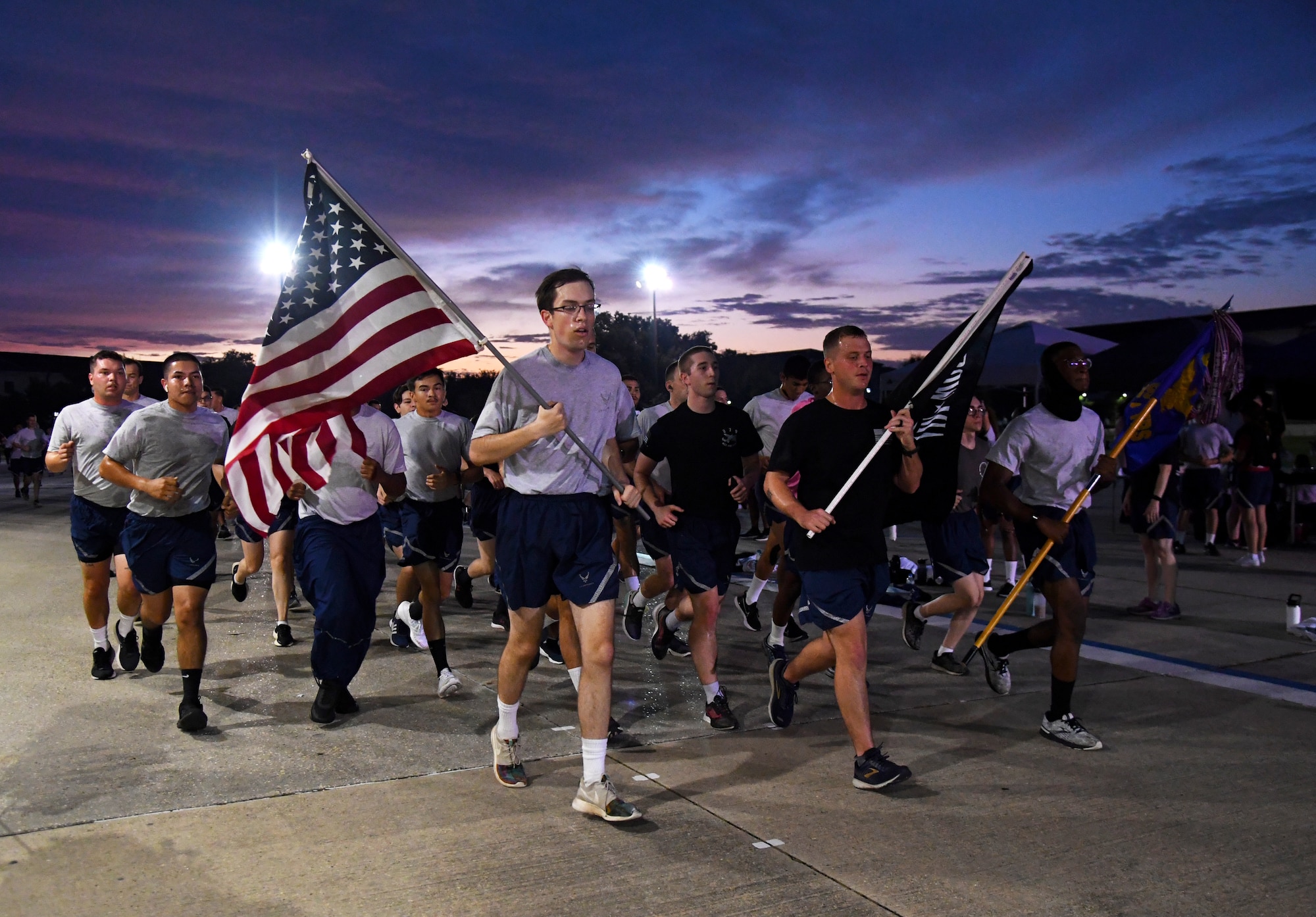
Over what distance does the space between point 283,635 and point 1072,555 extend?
544 cm

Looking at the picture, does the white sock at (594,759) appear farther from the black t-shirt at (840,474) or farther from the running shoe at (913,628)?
the running shoe at (913,628)

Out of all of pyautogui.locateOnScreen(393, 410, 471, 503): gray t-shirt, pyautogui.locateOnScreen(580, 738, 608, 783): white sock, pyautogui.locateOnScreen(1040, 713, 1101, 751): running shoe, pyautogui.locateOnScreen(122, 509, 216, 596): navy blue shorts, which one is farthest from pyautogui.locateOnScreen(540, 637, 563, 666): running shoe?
pyautogui.locateOnScreen(1040, 713, 1101, 751): running shoe

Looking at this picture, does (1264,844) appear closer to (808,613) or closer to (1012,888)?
(1012,888)

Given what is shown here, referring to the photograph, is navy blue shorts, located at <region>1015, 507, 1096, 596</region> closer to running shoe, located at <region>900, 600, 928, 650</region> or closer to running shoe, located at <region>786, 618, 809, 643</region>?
running shoe, located at <region>900, 600, 928, 650</region>

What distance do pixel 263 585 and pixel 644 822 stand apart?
7.76m

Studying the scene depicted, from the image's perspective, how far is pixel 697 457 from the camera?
5926 millimetres

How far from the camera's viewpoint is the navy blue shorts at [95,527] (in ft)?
22.6

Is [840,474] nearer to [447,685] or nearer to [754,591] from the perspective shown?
[447,685]

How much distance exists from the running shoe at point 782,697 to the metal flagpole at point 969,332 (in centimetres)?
90

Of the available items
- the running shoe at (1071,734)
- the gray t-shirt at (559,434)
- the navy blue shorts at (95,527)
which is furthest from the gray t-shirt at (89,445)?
the running shoe at (1071,734)

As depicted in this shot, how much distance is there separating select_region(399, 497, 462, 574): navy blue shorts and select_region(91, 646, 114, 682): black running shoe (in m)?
1.92

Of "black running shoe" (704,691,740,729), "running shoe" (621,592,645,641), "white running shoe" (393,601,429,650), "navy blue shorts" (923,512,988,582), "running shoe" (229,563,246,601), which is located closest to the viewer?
"black running shoe" (704,691,740,729)

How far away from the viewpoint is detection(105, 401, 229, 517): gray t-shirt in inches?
237

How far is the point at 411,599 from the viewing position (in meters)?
7.52
